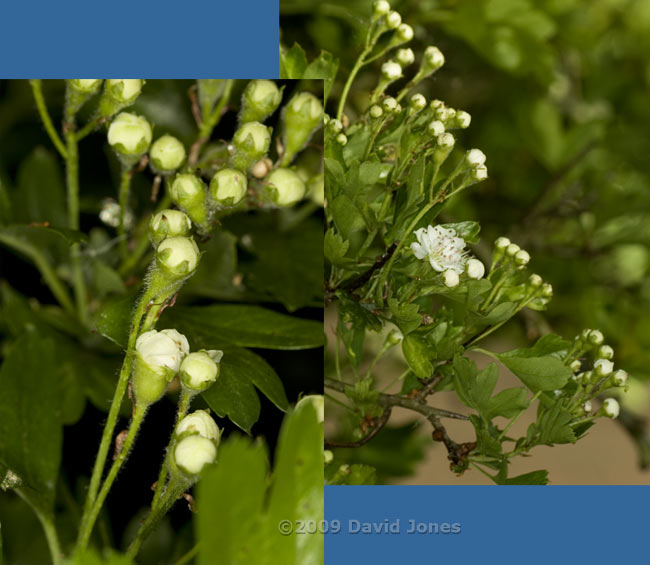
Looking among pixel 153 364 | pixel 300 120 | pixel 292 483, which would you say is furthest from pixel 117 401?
pixel 300 120

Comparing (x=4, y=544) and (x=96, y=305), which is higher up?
(x=96, y=305)

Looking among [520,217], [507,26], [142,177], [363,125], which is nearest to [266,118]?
[363,125]

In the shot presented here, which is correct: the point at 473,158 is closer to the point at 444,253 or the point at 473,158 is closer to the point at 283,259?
the point at 444,253

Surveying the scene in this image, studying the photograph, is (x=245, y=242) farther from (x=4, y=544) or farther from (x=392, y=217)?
(x=4, y=544)

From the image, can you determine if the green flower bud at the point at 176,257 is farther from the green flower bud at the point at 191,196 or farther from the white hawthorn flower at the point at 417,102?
the white hawthorn flower at the point at 417,102

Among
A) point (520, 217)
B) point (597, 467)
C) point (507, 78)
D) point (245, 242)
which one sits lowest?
point (597, 467)

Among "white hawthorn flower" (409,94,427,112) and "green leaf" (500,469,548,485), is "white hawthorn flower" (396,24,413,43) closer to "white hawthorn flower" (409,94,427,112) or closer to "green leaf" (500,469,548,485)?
"white hawthorn flower" (409,94,427,112)

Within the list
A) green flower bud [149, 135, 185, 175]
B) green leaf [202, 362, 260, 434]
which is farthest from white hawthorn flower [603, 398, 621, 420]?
green flower bud [149, 135, 185, 175]
